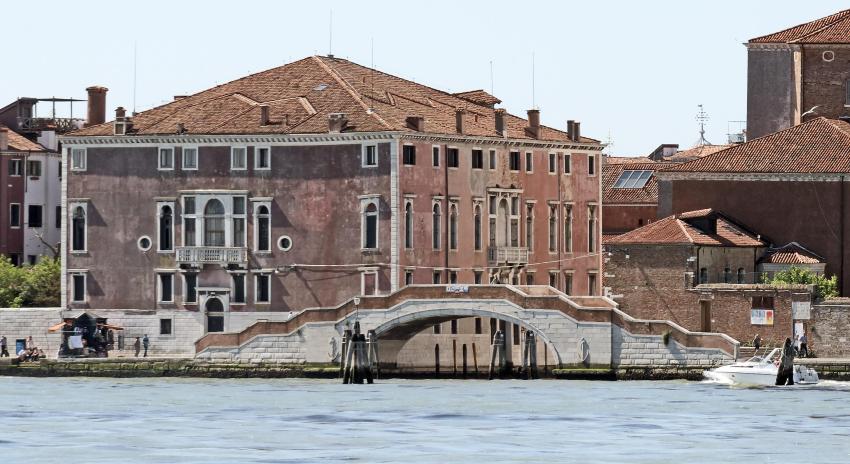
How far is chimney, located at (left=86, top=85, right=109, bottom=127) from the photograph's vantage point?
107 meters

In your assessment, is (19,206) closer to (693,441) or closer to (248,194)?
(248,194)

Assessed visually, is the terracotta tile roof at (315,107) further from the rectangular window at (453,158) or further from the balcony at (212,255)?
the balcony at (212,255)

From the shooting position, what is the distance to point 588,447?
71.4 metres

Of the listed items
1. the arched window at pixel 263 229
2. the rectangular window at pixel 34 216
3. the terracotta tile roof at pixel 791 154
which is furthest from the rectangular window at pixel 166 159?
the terracotta tile roof at pixel 791 154

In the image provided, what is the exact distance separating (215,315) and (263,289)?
74.7 inches

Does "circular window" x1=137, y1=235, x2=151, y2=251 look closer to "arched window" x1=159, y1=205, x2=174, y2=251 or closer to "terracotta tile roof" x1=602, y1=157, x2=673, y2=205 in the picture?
"arched window" x1=159, y1=205, x2=174, y2=251

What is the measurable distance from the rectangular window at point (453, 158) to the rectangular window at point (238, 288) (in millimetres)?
7565

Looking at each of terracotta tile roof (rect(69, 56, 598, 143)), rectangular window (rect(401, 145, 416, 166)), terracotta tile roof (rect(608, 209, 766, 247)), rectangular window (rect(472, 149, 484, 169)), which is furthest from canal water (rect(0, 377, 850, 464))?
rectangular window (rect(472, 149, 484, 169))

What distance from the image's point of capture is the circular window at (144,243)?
10338 centimetres

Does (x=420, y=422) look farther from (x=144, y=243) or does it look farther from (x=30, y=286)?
Result: (x=30, y=286)

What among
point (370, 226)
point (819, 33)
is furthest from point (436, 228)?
point (819, 33)

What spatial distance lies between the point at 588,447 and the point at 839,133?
3852cm

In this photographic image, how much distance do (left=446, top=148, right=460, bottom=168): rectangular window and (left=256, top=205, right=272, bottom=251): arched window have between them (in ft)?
19.8

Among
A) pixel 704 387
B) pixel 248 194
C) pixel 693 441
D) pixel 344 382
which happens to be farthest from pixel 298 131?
pixel 693 441
